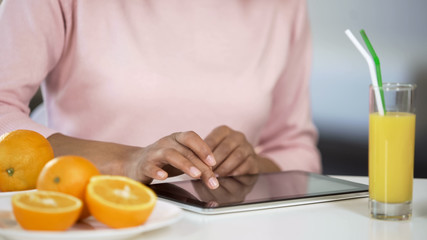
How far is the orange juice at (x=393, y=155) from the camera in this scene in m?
0.88

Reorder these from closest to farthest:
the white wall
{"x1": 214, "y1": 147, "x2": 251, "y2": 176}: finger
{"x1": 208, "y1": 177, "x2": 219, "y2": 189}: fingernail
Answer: {"x1": 208, "y1": 177, "x2": 219, "y2": 189}: fingernail, {"x1": 214, "y1": 147, "x2": 251, "y2": 176}: finger, the white wall

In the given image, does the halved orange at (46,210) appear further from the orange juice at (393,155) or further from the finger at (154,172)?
the orange juice at (393,155)

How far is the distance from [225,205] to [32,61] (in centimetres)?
73

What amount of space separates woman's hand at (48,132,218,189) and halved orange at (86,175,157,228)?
257mm

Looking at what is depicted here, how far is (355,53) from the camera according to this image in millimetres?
Answer: 2994

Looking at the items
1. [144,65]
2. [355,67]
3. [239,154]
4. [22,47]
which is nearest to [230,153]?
[239,154]

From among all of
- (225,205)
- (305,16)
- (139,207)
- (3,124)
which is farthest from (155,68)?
(139,207)

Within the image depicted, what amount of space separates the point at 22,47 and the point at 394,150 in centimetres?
92

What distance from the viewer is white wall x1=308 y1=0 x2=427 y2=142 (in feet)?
9.61

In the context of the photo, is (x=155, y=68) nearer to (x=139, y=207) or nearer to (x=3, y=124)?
(x=3, y=124)

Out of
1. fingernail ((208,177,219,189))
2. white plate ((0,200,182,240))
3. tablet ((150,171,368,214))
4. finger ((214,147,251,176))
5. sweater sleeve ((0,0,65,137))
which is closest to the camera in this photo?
white plate ((0,200,182,240))

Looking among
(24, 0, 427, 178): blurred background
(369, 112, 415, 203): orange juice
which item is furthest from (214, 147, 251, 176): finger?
(24, 0, 427, 178): blurred background

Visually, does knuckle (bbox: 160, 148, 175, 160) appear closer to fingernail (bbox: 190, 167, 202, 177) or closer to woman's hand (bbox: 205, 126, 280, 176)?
fingernail (bbox: 190, 167, 202, 177)

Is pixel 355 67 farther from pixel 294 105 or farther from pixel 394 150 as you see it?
pixel 394 150
